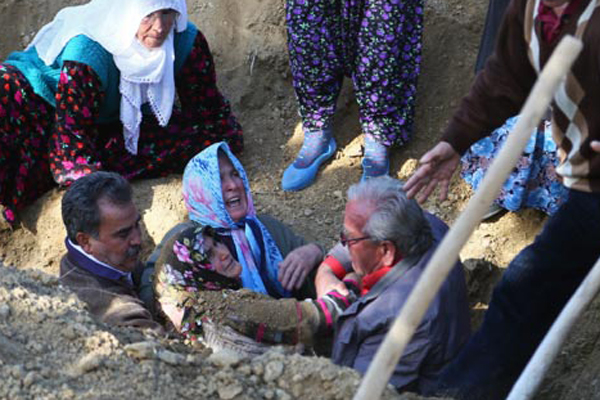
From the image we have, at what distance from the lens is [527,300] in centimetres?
265

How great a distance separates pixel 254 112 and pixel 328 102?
2.56 ft

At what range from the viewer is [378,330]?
2998mm

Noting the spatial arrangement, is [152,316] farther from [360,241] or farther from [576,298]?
[576,298]

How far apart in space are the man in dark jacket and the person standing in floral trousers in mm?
1339

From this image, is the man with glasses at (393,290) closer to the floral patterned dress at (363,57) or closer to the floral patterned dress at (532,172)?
the floral patterned dress at (532,172)

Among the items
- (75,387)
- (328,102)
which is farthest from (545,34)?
(328,102)

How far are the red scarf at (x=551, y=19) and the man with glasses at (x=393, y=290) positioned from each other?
3.11 ft

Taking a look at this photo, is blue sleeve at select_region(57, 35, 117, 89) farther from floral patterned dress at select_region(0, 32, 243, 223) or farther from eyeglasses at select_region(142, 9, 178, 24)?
eyeglasses at select_region(142, 9, 178, 24)

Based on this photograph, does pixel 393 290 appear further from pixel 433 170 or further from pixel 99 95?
pixel 99 95

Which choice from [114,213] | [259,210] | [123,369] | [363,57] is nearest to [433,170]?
[123,369]

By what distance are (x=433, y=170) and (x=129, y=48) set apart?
2.25 metres

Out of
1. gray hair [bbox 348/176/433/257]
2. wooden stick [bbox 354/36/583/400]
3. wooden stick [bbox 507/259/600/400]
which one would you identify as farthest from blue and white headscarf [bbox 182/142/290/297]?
wooden stick [bbox 354/36/583/400]

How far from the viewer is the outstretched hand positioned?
272cm

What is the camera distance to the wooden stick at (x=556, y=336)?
2066 mm
